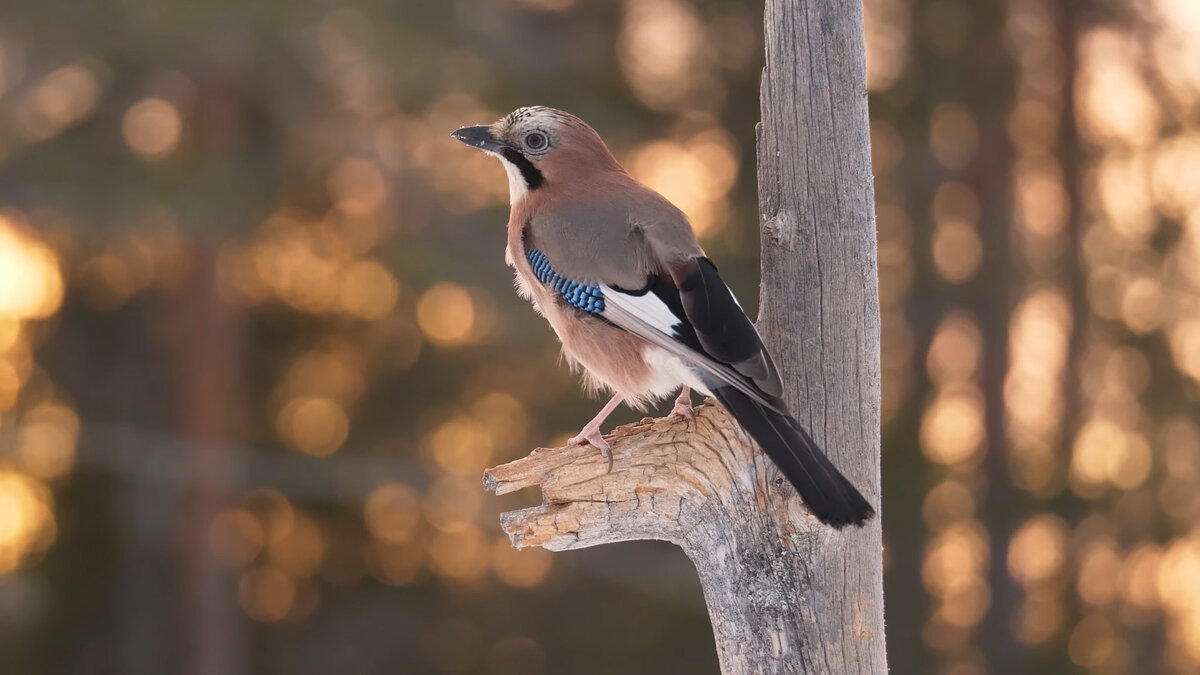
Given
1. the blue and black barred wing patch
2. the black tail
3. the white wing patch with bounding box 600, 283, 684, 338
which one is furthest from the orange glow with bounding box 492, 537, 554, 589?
the black tail

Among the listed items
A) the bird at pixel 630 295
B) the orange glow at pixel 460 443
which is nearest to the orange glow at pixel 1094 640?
the orange glow at pixel 460 443

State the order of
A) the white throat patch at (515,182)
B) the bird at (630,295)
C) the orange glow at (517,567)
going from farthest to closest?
1. the orange glow at (517,567)
2. the white throat patch at (515,182)
3. the bird at (630,295)

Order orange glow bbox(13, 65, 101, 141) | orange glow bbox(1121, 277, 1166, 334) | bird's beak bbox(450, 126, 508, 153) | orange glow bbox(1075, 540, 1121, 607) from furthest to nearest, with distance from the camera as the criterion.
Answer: orange glow bbox(1075, 540, 1121, 607)
orange glow bbox(1121, 277, 1166, 334)
orange glow bbox(13, 65, 101, 141)
bird's beak bbox(450, 126, 508, 153)

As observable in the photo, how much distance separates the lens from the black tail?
3371mm

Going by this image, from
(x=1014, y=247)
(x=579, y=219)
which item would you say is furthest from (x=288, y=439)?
(x=579, y=219)

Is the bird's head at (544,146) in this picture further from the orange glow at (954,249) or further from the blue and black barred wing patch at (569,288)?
the orange glow at (954,249)

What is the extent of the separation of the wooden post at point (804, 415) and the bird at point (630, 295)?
0.17m

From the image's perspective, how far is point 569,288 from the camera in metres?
4.25

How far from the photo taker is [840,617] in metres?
3.74

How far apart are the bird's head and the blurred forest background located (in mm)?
6402

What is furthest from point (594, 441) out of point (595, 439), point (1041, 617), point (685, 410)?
point (1041, 617)

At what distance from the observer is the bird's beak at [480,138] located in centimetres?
465

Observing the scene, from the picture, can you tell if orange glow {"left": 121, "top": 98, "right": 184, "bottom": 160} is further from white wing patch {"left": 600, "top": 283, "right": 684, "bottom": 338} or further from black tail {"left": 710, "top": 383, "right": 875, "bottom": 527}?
black tail {"left": 710, "top": 383, "right": 875, "bottom": 527}

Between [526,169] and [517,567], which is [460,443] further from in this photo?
[526,169]
